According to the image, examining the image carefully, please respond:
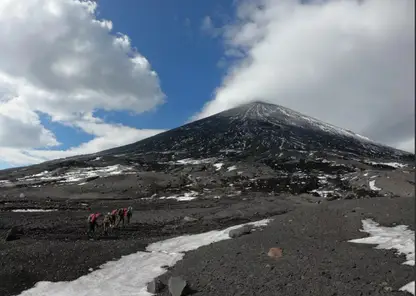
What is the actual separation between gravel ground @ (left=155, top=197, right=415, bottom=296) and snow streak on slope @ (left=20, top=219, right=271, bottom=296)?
1.18 m

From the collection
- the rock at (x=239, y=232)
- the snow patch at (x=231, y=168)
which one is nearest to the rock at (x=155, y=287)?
the rock at (x=239, y=232)

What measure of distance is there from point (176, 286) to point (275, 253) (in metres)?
6.14

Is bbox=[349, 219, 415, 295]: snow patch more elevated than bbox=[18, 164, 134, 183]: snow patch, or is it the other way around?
bbox=[18, 164, 134, 183]: snow patch

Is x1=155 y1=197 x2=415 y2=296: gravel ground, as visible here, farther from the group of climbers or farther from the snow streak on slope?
the group of climbers

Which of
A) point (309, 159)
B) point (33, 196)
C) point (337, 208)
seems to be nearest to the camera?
point (337, 208)

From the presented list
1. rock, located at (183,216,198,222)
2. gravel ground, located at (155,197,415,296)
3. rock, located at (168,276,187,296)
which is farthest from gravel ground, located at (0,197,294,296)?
rock, located at (168,276,187,296)

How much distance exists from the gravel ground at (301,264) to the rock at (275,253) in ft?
0.88

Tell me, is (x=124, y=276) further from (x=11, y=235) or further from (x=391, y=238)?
(x=391, y=238)

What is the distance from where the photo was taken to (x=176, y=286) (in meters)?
16.3

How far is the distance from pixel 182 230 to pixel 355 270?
21.4 metres

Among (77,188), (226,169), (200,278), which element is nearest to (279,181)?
(226,169)

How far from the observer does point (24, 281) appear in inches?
741

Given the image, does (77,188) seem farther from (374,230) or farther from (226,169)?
(374,230)

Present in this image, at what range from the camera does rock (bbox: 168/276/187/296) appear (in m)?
16.0
